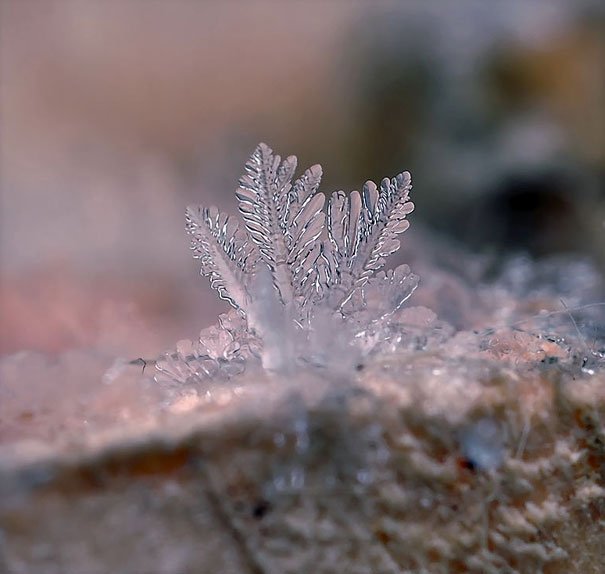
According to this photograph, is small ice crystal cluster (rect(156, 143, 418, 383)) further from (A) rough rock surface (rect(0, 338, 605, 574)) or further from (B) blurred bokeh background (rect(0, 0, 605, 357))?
(B) blurred bokeh background (rect(0, 0, 605, 357))

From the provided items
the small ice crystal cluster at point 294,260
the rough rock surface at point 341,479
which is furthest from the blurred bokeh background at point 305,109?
the rough rock surface at point 341,479

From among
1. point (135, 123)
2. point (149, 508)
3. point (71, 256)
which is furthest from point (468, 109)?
point (149, 508)

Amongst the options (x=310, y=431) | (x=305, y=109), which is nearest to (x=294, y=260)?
(x=310, y=431)

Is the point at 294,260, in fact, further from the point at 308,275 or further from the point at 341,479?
the point at 341,479

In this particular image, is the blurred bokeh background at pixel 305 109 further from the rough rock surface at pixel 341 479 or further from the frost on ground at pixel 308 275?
the rough rock surface at pixel 341 479

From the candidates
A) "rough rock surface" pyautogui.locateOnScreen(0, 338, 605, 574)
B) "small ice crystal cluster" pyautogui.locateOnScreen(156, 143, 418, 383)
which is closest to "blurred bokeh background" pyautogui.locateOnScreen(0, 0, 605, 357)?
"small ice crystal cluster" pyautogui.locateOnScreen(156, 143, 418, 383)

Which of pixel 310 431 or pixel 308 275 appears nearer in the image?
pixel 310 431
